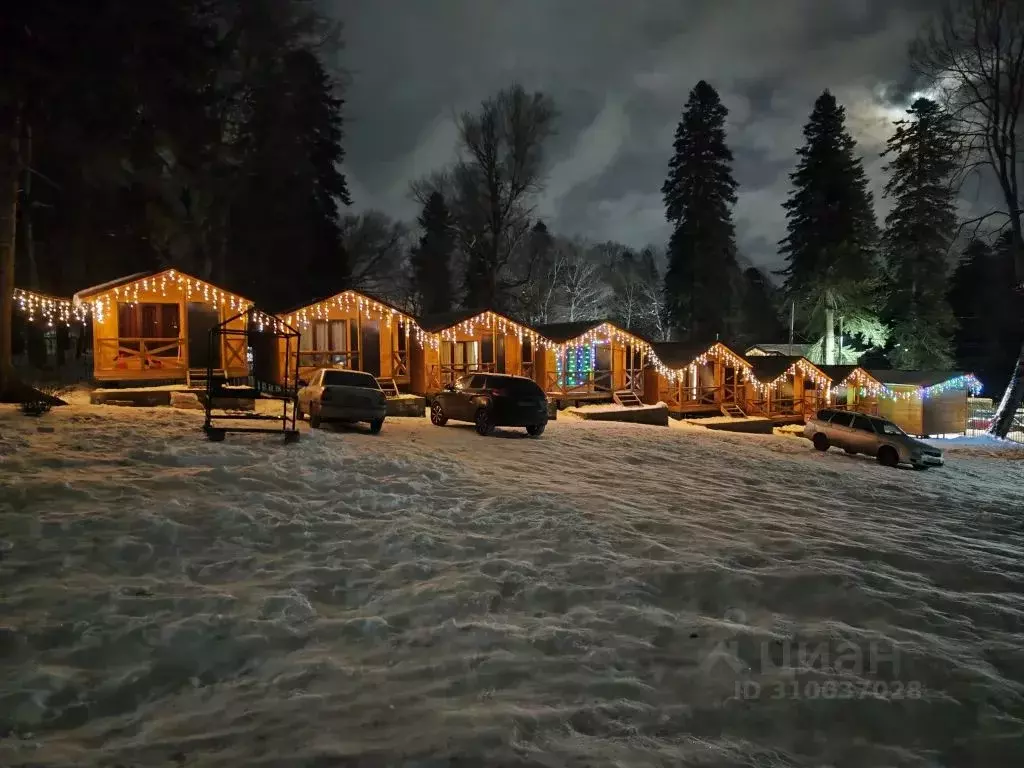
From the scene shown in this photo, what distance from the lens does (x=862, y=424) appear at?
2105cm

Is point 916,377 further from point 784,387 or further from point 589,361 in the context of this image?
point 589,361

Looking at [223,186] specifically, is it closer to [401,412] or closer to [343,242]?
[343,242]

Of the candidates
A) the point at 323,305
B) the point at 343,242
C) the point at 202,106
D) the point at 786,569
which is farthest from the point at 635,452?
the point at 343,242

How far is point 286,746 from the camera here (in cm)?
344

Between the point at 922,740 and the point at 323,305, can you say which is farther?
the point at 323,305

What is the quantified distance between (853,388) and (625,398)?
699 inches

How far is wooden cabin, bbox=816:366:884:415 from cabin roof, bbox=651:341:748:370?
7479 mm

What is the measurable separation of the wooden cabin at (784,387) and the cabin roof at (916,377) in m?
4.66

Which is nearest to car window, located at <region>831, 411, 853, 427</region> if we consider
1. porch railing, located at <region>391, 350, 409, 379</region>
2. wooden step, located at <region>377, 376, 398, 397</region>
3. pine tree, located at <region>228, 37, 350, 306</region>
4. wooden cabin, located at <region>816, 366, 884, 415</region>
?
wooden step, located at <region>377, 376, 398, 397</region>

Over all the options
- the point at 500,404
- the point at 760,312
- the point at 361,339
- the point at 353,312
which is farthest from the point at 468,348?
the point at 760,312

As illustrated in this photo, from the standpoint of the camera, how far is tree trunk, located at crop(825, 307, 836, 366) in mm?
48062

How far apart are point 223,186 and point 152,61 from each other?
24.3ft

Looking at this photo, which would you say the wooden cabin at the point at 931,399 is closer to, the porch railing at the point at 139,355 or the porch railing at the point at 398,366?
the porch railing at the point at 398,366

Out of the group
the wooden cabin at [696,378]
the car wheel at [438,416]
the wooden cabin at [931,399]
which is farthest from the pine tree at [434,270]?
the car wheel at [438,416]
